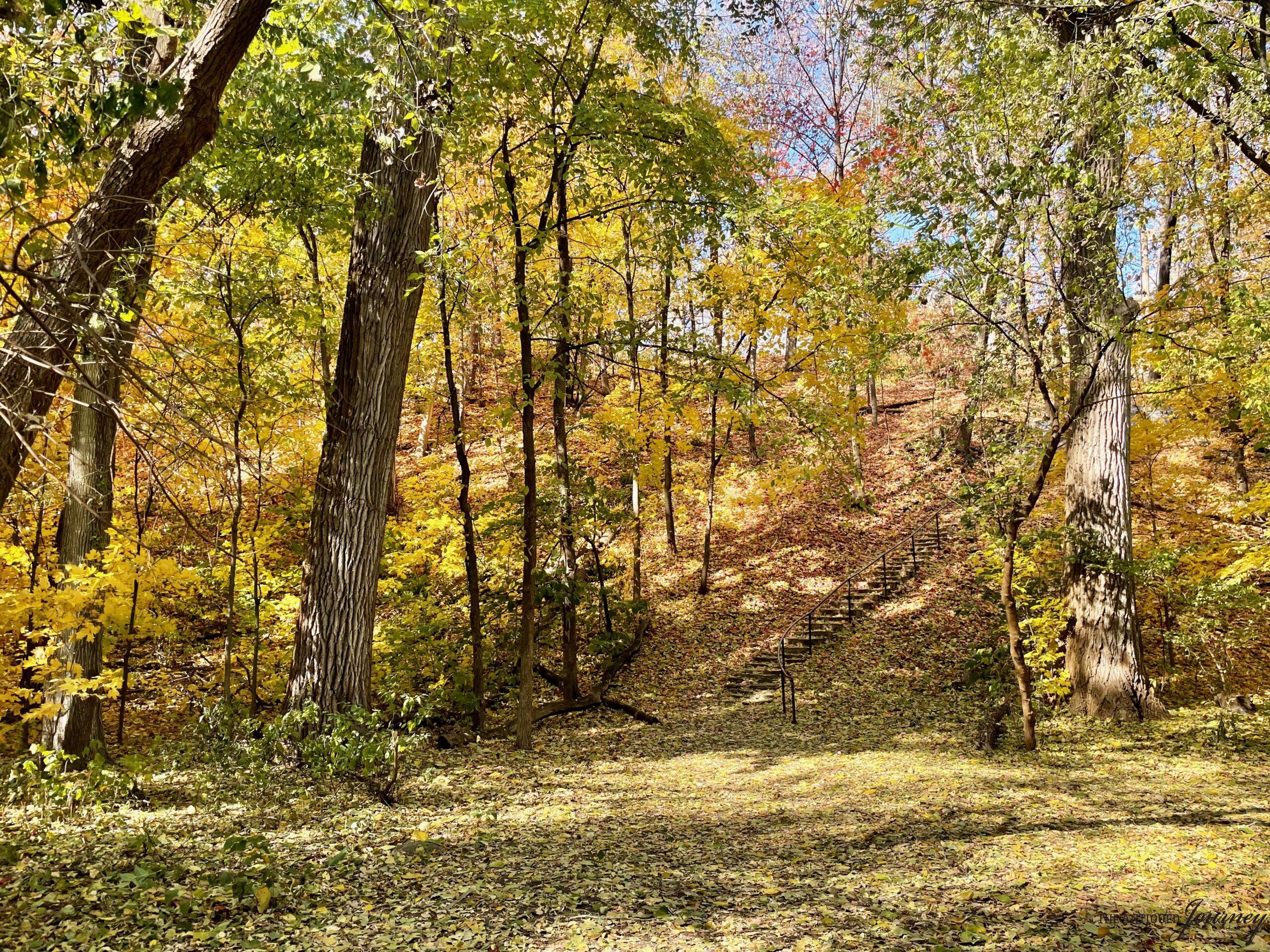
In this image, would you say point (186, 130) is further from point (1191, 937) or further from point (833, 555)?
point (833, 555)

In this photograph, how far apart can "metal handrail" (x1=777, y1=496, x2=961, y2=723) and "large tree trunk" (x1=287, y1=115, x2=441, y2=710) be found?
22.7 ft

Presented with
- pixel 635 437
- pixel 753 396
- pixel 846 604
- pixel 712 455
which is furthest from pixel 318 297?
pixel 846 604

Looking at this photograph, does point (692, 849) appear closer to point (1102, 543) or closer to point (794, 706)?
point (794, 706)

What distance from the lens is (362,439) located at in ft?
20.9

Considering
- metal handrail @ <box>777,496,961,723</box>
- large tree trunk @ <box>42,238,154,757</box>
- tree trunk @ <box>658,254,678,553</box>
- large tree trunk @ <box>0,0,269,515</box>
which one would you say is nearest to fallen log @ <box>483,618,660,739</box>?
metal handrail @ <box>777,496,961,723</box>

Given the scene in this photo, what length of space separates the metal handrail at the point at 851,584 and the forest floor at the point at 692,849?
2.51m

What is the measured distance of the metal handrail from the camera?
12047 millimetres

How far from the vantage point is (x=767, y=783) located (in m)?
7.28

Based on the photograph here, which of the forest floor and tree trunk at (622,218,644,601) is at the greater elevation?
tree trunk at (622,218,644,601)

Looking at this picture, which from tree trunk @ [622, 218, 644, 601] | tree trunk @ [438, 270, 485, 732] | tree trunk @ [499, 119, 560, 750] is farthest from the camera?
tree trunk @ [622, 218, 644, 601]

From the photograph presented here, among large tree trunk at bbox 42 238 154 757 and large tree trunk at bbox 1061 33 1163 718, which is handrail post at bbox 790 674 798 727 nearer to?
large tree trunk at bbox 1061 33 1163 718

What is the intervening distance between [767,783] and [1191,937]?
417 centimetres

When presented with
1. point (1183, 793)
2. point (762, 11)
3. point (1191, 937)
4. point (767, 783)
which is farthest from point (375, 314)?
point (1183, 793)

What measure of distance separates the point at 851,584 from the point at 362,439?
1188 cm
